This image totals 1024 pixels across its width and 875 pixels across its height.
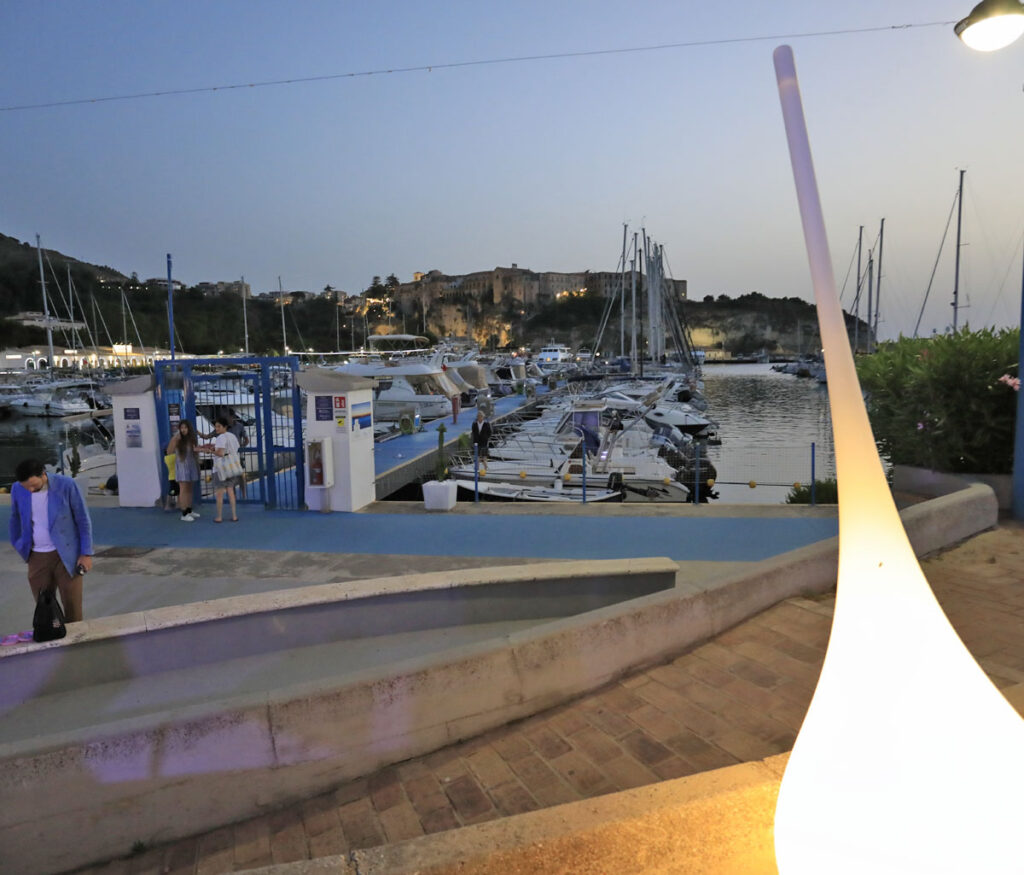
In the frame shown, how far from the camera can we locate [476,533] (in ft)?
28.2

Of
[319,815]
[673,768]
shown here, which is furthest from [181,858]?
[673,768]

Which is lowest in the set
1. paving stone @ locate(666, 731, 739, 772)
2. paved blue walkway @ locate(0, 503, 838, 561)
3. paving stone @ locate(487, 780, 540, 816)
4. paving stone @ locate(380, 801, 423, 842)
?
paving stone @ locate(380, 801, 423, 842)

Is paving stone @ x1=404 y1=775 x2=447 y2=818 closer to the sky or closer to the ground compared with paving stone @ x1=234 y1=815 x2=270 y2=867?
closer to the sky

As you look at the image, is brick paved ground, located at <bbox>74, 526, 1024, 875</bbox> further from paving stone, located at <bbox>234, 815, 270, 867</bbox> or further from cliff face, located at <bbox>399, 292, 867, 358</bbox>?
cliff face, located at <bbox>399, 292, 867, 358</bbox>

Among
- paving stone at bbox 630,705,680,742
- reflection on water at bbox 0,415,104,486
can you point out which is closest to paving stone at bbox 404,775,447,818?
paving stone at bbox 630,705,680,742

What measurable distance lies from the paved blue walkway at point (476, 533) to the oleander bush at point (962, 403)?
2.45m

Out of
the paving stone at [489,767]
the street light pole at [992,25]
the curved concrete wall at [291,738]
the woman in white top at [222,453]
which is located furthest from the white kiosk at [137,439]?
the street light pole at [992,25]

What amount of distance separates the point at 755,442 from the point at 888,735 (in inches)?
1295

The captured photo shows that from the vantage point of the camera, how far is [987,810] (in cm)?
227

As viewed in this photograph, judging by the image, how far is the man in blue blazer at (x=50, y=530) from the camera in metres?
4.84

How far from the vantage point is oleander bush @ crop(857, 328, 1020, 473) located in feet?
30.9

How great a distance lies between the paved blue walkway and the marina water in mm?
3989

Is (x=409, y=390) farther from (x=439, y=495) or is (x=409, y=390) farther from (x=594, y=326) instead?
(x=594, y=326)

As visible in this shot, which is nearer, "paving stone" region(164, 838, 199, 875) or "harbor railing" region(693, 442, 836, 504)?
"paving stone" region(164, 838, 199, 875)
